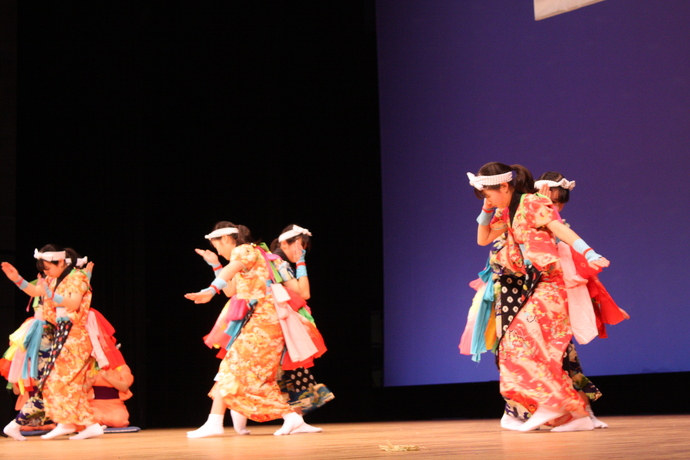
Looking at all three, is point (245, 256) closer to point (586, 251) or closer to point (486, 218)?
point (486, 218)

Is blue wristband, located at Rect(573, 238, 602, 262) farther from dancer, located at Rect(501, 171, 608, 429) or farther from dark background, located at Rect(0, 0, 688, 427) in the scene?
dark background, located at Rect(0, 0, 688, 427)

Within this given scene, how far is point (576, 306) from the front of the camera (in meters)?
3.27

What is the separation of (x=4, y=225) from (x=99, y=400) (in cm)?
145

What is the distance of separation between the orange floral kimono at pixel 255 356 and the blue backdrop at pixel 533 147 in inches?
85.1

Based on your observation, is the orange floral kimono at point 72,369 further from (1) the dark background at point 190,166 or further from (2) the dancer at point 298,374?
(2) the dancer at point 298,374

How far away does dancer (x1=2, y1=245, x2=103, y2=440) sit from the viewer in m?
4.73

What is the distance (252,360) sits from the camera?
393 cm

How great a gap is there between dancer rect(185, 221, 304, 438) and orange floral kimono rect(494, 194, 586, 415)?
1.22m

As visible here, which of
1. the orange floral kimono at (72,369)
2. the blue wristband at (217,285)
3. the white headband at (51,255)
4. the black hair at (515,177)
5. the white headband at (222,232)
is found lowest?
the orange floral kimono at (72,369)

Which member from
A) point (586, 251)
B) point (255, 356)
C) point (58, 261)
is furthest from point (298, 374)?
point (586, 251)

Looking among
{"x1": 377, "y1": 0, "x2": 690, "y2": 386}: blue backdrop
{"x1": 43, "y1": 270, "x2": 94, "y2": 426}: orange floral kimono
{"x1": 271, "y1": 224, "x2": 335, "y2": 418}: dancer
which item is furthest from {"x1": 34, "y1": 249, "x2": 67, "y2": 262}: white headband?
{"x1": 377, "y1": 0, "x2": 690, "y2": 386}: blue backdrop

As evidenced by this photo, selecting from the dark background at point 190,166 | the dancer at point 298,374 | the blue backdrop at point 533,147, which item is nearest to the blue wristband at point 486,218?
the dancer at point 298,374

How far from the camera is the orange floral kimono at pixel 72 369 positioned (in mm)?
4727

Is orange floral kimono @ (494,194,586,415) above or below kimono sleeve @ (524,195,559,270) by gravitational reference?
below
